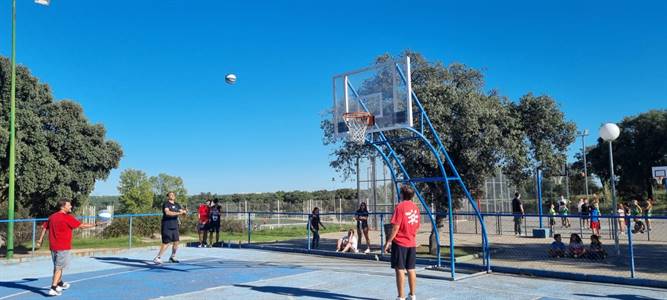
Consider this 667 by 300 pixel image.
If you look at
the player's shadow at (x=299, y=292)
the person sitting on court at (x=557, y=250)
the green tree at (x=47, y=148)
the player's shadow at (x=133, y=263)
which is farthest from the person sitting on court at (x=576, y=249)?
the green tree at (x=47, y=148)

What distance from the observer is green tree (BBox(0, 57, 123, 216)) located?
1783 cm

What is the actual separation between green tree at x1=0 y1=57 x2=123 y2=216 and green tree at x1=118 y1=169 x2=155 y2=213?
Answer: 60.5ft

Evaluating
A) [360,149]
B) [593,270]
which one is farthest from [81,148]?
[593,270]

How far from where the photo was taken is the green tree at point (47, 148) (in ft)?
58.5

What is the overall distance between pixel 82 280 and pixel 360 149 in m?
9.01

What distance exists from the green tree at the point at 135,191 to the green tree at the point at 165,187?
4.95 feet

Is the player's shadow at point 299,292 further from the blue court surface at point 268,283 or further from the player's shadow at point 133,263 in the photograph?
the player's shadow at point 133,263

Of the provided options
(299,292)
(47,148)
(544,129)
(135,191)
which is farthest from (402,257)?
(135,191)

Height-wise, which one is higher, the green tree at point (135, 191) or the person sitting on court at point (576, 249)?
the green tree at point (135, 191)

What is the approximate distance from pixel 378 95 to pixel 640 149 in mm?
41597

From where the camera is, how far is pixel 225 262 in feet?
45.1

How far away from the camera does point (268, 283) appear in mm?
10422

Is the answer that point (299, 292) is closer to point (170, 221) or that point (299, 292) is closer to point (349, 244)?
point (170, 221)

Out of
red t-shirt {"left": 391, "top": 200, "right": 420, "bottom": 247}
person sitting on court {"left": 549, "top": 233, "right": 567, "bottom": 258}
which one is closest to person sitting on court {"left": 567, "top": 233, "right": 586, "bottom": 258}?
person sitting on court {"left": 549, "top": 233, "right": 567, "bottom": 258}
